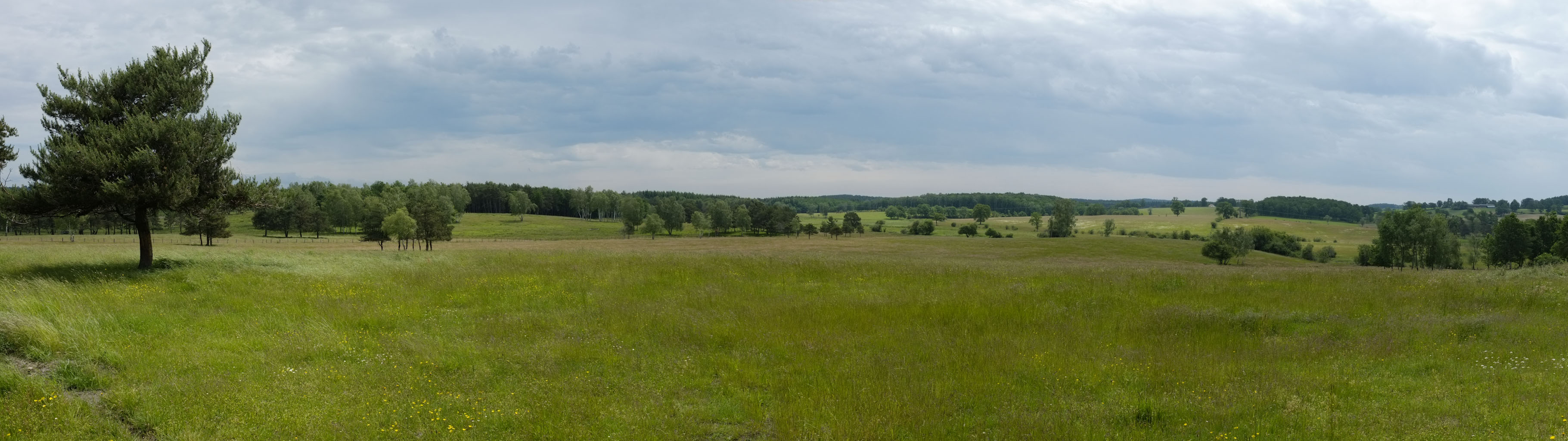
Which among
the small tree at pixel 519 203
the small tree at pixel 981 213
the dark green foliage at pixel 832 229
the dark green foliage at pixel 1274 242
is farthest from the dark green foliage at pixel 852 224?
the small tree at pixel 519 203

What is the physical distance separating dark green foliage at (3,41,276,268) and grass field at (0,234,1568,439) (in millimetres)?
2013

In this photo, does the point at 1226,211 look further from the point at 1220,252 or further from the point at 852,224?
the point at 1220,252

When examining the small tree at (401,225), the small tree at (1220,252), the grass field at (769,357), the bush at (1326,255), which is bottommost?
the bush at (1326,255)

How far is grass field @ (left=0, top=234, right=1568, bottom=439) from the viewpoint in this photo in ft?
25.7

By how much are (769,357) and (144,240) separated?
70.2ft

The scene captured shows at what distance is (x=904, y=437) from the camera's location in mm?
7543

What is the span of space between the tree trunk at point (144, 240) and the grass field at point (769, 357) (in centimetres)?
75

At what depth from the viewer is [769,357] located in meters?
11.3

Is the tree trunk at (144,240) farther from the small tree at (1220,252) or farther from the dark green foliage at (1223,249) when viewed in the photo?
the small tree at (1220,252)

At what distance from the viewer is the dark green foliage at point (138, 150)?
61.4ft

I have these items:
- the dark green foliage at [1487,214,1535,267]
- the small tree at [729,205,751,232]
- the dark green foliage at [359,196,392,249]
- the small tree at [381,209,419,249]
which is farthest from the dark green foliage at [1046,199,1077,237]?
the dark green foliage at [359,196,392,249]

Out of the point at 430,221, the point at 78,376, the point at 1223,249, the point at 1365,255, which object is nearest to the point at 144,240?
the point at 78,376

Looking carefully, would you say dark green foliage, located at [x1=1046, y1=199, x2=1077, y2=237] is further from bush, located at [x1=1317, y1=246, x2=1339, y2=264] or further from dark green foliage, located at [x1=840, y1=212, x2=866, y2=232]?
bush, located at [x1=1317, y1=246, x2=1339, y2=264]

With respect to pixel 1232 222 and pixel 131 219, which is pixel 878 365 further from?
pixel 1232 222
